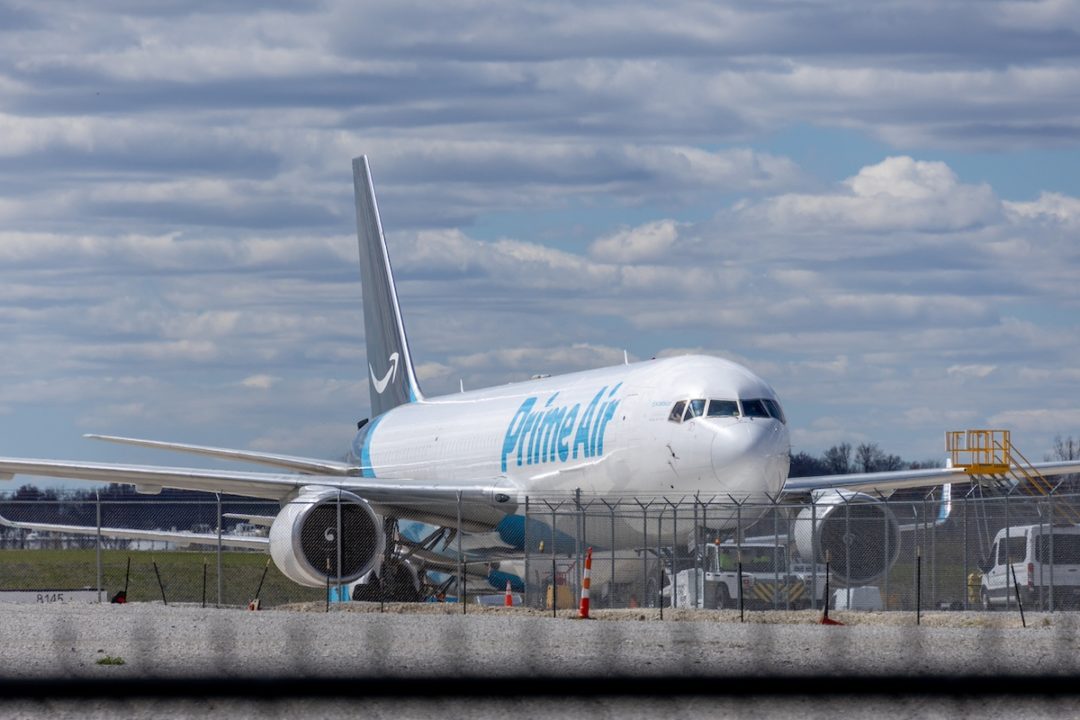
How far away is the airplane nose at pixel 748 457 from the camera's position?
68.5ft

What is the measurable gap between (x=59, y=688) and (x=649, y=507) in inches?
820

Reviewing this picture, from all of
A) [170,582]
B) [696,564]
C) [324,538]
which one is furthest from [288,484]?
[170,582]

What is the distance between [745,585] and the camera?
982 inches

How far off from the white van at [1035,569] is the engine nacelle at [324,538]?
9.28 meters

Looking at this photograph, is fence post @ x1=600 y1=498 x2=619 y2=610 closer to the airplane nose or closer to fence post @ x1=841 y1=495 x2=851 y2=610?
the airplane nose

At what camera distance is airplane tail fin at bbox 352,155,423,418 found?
37.8m

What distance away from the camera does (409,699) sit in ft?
6.37

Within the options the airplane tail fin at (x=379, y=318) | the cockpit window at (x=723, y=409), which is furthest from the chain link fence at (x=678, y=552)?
the airplane tail fin at (x=379, y=318)

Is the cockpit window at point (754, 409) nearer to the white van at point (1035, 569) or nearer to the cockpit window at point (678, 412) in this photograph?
the cockpit window at point (678, 412)

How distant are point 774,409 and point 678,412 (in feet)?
4.39

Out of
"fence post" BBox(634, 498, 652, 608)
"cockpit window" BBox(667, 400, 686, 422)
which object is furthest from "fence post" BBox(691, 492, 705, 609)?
"cockpit window" BBox(667, 400, 686, 422)

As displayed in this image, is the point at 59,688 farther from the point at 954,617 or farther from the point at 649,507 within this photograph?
the point at 649,507

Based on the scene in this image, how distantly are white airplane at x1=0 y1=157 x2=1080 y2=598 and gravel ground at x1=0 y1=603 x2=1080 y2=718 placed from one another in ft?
6.28

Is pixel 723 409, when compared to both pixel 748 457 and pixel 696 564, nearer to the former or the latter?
pixel 748 457
